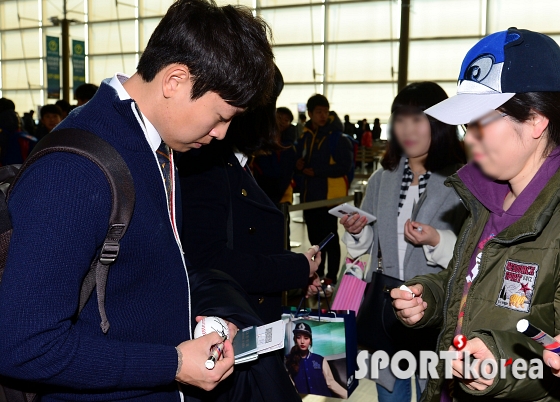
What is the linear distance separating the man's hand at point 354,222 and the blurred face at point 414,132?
382 millimetres

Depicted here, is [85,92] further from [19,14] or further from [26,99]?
[19,14]

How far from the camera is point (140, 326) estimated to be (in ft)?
4.22

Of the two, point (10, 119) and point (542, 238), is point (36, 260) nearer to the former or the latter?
point (542, 238)

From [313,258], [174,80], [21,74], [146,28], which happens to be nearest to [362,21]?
[146,28]

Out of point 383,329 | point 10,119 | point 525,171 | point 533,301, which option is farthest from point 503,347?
point 10,119

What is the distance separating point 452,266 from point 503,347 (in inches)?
21.0

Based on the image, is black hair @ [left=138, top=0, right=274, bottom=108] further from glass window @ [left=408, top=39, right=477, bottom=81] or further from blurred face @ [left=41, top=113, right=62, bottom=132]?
glass window @ [left=408, top=39, right=477, bottom=81]

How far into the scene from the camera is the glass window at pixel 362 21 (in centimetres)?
1920

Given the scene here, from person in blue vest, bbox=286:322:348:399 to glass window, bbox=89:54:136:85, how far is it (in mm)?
22871

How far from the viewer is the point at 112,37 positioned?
24.0 meters

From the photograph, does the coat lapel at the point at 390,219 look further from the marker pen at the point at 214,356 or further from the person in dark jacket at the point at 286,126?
the person in dark jacket at the point at 286,126

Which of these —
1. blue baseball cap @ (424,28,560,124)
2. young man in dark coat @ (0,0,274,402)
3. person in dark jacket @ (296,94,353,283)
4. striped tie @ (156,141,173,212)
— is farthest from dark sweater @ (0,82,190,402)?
person in dark jacket @ (296,94,353,283)

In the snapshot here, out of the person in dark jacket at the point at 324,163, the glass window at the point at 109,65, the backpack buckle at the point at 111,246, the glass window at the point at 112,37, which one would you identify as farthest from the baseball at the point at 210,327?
the glass window at the point at 112,37

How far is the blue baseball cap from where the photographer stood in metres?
1.44
